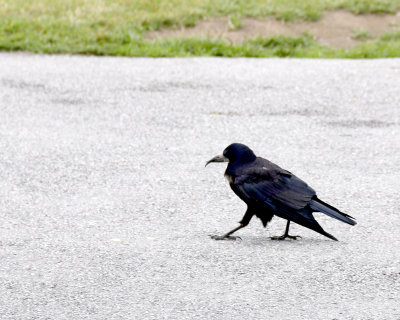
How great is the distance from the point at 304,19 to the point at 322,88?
3582 millimetres

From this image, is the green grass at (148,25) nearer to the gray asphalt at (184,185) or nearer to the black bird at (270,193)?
the gray asphalt at (184,185)

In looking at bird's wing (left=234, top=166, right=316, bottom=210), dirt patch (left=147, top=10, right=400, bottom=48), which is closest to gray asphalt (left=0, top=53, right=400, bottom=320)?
bird's wing (left=234, top=166, right=316, bottom=210)

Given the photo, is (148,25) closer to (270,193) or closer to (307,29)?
(307,29)

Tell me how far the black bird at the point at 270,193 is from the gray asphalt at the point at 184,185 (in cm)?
21

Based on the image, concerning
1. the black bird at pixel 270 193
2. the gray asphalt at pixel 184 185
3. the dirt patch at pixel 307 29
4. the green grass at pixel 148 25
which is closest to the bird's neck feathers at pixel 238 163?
the black bird at pixel 270 193

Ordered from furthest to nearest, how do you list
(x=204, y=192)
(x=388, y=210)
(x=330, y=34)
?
(x=330, y=34) < (x=204, y=192) < (x=388, y=210)

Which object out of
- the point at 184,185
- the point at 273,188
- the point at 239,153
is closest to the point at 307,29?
the point at 184,185

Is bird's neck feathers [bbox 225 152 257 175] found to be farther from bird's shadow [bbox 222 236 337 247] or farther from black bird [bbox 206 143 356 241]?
bird's shadow [bbox 222 236 337 247]

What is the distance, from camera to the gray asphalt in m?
4.48

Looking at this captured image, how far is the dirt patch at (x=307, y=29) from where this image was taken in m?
12.6

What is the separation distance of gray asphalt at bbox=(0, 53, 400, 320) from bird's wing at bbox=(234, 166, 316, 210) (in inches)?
12.7

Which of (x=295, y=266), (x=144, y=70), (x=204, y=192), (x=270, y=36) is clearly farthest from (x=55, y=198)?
(x=270, y=36)

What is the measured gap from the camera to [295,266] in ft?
16.1

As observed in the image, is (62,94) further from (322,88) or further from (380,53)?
(380,53)
